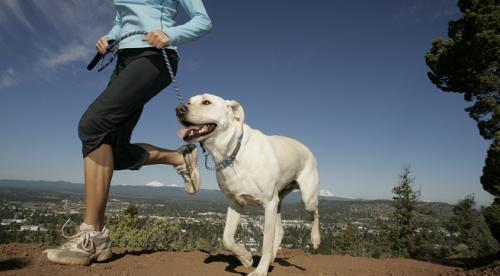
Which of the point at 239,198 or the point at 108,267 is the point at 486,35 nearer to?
the point at 239,198

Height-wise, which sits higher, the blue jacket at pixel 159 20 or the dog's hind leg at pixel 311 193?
the blue jacket at pixel 159 20

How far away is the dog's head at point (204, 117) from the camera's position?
348cm

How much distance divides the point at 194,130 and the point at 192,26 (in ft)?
3.24

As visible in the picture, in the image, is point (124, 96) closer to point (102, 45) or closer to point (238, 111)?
point (102, 45)

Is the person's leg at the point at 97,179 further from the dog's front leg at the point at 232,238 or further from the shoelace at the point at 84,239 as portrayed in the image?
the dog's front leg at the point at 232,238

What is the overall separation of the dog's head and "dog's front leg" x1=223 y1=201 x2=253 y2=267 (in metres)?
0.94

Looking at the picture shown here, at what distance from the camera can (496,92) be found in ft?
42.3

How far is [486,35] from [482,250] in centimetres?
2130

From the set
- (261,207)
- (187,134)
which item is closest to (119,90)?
(187,134)

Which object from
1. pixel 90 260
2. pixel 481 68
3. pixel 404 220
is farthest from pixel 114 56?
pixel 404 220

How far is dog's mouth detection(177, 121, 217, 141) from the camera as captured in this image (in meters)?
3.50

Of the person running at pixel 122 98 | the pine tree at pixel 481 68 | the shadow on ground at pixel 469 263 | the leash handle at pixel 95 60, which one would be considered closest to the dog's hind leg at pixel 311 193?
the person running at pixel 122 98

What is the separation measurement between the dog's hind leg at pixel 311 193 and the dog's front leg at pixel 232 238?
3.72 feet

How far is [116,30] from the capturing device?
397cm
